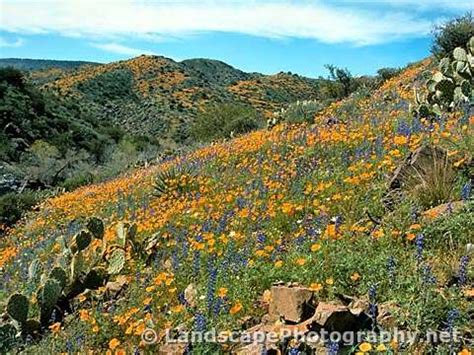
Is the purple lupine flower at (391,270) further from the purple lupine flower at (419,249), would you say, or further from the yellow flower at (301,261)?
the yellow flower at (301,261)

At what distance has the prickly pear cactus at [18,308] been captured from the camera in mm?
4984

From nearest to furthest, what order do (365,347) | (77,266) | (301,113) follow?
(365,347), (77,266), (301,113)

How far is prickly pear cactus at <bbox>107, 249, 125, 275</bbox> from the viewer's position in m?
5.45

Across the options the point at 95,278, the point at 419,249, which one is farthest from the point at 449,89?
the point at 95,278

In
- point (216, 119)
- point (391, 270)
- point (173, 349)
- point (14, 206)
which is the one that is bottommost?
point (14, 206)

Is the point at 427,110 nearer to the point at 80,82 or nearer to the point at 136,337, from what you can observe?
the point at 136,337

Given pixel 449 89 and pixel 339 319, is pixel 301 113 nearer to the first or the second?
pixel 449 89

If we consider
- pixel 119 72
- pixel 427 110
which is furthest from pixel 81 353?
pixel 119 72

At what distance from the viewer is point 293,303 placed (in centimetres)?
364

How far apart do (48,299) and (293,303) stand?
98.6 inches

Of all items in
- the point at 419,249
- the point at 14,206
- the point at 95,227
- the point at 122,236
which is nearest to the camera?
Answer: the point at 419,249

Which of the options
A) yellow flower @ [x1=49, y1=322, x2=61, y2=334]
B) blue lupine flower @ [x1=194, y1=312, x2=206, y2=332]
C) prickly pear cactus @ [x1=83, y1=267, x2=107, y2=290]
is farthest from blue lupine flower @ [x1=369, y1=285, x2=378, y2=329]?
prickly pear cactus @ [x1=83, y1=267, x2=107, y2=290]

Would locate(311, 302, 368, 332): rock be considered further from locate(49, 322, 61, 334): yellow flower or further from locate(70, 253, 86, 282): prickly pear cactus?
locate(70, 253, 86, 282): prickly pear cactus

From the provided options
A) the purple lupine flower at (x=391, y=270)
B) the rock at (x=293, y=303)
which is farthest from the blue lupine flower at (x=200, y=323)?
the purple lupine flower at (x=391, y=270)
